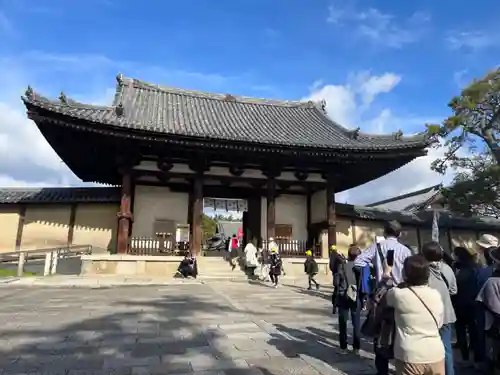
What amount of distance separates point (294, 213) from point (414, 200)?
1277cm

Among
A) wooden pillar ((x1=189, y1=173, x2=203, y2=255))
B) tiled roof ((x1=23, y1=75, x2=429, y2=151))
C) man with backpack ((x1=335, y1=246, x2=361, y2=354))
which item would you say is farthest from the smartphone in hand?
wooden pillar ((x1=189, y1=173, x2=203, y2=255))

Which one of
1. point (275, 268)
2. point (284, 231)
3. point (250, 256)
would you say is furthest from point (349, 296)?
point (284, 231)

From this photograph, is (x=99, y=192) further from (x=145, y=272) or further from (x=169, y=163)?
(x=145, y=272)

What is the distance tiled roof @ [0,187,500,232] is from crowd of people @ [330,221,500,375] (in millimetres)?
13243

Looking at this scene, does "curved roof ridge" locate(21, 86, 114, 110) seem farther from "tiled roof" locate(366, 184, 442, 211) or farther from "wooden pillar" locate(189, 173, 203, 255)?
"tiled roof" locate(366, 184, 442, 211)

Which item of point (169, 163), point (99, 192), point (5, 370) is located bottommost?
point (5, 370)

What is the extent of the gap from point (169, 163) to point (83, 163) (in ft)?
14.0

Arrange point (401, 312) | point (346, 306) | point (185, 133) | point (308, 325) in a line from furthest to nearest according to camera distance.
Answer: point (185, 133), point (308, 325), point (346, 306), point (401, 312)

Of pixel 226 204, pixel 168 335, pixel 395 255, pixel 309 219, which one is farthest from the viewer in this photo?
pixel 226 204

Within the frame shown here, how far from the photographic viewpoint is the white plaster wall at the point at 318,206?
17.0 metres

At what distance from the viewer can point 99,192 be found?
54.6 feet

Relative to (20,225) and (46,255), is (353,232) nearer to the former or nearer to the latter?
(46,255)

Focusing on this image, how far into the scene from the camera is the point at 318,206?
1759 centimetres

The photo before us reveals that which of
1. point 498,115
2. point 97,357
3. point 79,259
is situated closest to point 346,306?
point 97,357
